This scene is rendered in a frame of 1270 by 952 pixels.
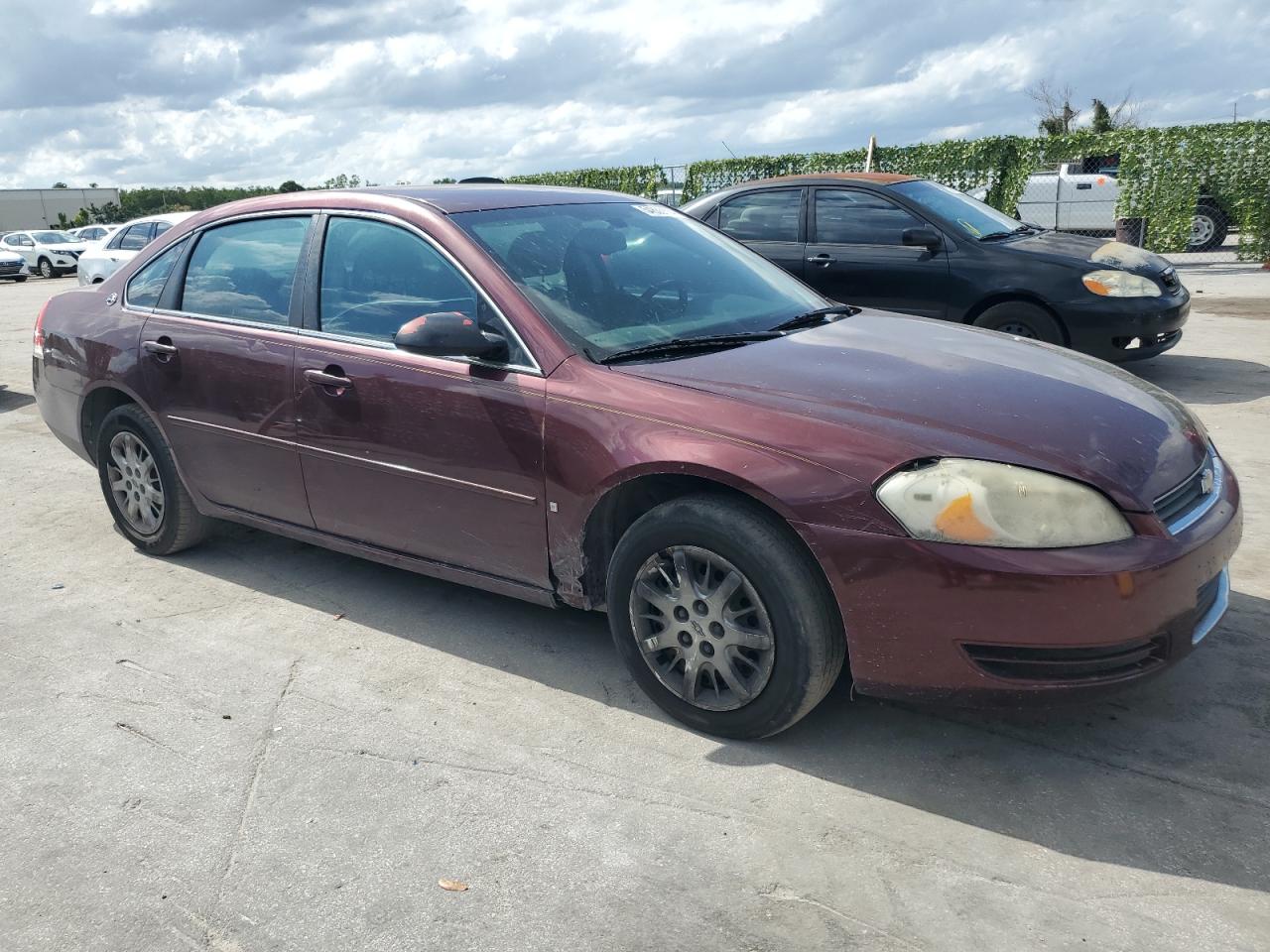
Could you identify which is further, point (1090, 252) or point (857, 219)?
point (857, 219)

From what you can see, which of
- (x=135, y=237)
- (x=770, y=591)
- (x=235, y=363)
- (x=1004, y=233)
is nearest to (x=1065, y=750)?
(x=770, y=591)

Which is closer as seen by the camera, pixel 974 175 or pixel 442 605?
pixel 442 605

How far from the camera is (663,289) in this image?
410 cm

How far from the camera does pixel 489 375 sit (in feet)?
12.2

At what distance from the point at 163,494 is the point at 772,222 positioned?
5490 mm

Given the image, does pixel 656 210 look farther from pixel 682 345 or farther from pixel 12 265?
pixel 12 265

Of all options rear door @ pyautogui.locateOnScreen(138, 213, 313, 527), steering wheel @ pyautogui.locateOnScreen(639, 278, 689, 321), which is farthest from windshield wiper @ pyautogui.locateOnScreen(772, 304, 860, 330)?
rear door @ pyautogui.locateOnScreen(138, 213, 313, 527)

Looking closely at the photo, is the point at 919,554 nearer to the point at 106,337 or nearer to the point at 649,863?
the point at 649,863

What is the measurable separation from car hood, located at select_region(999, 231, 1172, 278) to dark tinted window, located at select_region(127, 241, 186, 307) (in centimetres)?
575

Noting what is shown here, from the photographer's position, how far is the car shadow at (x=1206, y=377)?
7988 mm

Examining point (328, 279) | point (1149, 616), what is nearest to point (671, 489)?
point (1149, 616)

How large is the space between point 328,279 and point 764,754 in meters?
2.43

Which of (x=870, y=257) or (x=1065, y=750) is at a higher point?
(x=870, y=257)

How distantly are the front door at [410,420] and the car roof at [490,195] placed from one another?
192 millimetres
